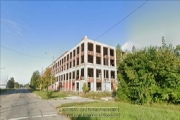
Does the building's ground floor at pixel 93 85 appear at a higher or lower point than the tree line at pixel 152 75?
lower

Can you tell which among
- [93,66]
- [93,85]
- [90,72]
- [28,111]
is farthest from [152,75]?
[90,72]

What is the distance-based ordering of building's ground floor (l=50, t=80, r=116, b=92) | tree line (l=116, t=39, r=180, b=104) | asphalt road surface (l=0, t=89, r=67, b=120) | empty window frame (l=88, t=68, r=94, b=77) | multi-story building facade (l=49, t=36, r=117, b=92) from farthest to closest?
empty window frame (l=88, t=68, r=94, b=77) → multi-story building facade (l=49, t=36, r=117, b=92) → building's ground floor (l=50, t=80, r=116, b=92) → tree line (l=116, t=39, r=180, b=104) → asphalt road surface (l=0, t=89, r=67, b=120)

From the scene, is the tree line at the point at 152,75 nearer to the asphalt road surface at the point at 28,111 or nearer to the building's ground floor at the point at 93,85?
the asphalt road surface at the point at 28,111

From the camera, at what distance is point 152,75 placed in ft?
51.3

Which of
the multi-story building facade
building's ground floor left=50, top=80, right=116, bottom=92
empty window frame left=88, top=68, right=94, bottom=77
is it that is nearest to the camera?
building's ground floor left=50, top=80, right=116, bottom=92

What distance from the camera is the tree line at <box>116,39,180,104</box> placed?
571 inches

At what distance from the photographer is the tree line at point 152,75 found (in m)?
14.5

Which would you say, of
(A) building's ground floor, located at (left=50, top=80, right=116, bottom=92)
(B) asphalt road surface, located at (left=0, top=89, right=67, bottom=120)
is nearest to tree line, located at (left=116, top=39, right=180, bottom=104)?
(B) asphalt road surface, located at (left=0, top=89, right=67, bottom=120)

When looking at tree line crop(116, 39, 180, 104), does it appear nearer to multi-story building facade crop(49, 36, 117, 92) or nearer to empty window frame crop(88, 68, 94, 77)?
multi-story building facade crop(49, 36, 117, 92)

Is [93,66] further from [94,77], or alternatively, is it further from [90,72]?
[94,77]

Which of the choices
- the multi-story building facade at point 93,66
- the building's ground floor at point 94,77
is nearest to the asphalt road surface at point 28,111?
the building's ground floor at point 94,77

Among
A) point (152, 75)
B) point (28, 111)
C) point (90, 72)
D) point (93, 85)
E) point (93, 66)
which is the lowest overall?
point (93, 85)

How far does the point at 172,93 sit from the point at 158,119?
7276 millimetres

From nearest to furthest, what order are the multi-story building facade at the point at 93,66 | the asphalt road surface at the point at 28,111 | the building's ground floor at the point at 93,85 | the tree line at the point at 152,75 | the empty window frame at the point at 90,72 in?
the asphalt road surface at the point at 28,111, the tree line at the point at 152,75, the building's ground floor at the point at 93,85, the multi-story building facade at the point at 93,66, the empty window frame at the point at 90,72
